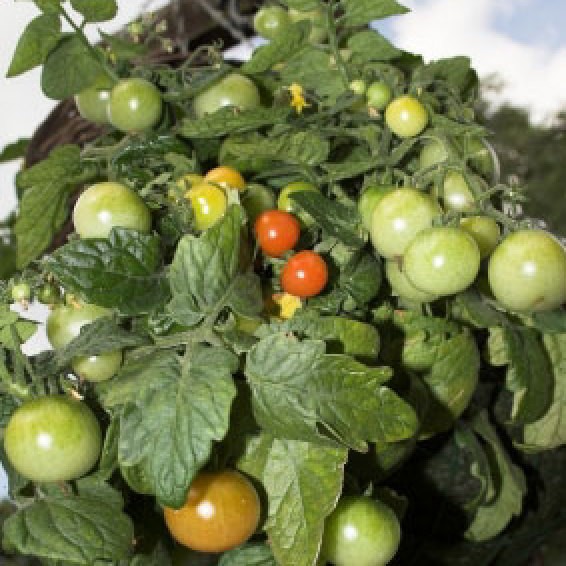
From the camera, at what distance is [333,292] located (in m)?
0.49

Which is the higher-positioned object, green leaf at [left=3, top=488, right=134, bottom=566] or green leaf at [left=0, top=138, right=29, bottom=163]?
green leaf at [left=3, top=488, right=134, bottom=566]

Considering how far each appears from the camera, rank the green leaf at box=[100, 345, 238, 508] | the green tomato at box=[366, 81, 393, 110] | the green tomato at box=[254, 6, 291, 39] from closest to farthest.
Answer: the green leaf at box=[100, 345, 238, 508], the green tomato at box=[366, 81, 393, 110], the green tomato at box=[254, 6, 291, 39]

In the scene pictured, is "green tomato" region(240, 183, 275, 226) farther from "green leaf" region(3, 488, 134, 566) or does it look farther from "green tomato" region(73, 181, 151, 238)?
"green leaf" region(3, 488, 134, 566)

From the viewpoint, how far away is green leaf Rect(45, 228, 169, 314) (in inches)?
16.7

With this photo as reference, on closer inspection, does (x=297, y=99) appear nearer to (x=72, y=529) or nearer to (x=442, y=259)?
(x=442, y=259)

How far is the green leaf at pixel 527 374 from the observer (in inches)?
20.6

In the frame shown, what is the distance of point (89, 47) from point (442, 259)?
1.01 feet

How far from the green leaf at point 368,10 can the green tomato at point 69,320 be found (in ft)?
0.94

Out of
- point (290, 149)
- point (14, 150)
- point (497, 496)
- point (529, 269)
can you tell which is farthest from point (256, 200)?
point (14, 150)

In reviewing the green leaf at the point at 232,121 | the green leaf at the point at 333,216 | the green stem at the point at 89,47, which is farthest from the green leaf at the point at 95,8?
the green leaf at the point at 333,216

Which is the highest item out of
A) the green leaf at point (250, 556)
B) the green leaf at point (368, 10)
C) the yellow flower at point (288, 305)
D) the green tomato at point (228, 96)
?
the green leaf at point (368, 10)

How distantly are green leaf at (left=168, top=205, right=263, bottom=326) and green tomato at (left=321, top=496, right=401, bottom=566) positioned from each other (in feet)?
0.36

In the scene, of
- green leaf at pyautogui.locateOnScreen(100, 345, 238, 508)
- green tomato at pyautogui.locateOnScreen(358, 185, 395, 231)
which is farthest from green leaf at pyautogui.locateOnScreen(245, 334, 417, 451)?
green tomato at pyautogui.locateOnScreen(358, 185, 395, 231)

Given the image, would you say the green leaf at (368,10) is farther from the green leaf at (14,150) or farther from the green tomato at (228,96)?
the green leaf at (14,150)
